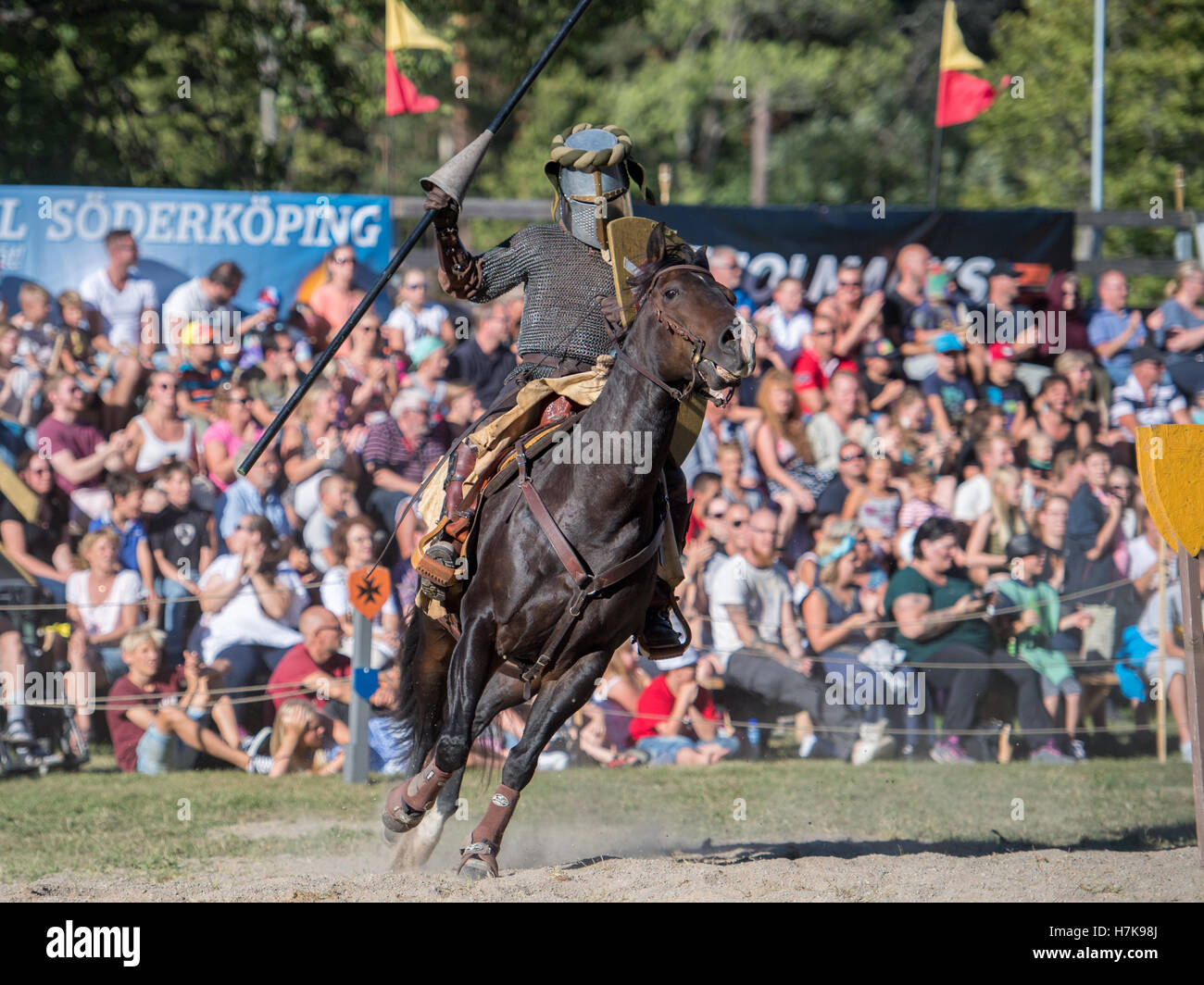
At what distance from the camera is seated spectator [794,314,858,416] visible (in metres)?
10.4

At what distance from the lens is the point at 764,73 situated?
1245 inches

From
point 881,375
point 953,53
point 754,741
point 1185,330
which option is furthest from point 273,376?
point 953,53

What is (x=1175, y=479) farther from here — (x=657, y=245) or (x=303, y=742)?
(x=303, y=742)

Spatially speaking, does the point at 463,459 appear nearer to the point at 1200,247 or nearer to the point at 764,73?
the point at 1200,247

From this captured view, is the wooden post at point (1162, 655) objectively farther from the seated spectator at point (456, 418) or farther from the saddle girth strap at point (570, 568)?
the saddle girth strap at point (570, 568)

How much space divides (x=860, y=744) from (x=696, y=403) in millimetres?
4420

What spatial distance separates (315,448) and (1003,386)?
5138mm

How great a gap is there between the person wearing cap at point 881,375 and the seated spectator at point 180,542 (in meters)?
4.85

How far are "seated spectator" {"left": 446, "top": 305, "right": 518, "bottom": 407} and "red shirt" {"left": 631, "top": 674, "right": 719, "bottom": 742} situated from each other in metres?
2.44

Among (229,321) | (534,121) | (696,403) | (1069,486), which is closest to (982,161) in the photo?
(534,121)

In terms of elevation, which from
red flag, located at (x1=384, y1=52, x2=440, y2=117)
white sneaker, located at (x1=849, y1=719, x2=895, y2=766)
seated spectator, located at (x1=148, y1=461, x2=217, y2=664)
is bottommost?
white sneaker, located at (x1=849, y1=719, x2=895, y2=766)

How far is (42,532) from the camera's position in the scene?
9.34 m

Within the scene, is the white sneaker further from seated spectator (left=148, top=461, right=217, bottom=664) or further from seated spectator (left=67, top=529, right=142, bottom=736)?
seated spectator (left=67, top=529, right=142, bottom=736)

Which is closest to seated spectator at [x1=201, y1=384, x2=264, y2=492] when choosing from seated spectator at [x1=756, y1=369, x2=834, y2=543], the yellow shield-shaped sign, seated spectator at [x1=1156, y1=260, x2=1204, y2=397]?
seated spectator at [x1=756, y1=369, x2=834, y2=543]
